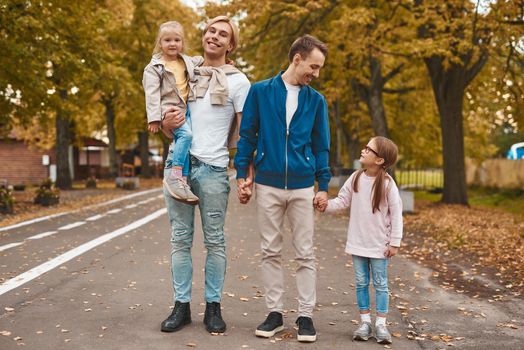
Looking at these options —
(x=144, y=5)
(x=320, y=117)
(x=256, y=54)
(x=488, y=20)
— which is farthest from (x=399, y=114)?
(x=320, y=117)

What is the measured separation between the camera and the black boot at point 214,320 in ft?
15.2

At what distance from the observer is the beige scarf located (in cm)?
467

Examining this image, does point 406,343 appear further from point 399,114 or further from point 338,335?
point 399,114

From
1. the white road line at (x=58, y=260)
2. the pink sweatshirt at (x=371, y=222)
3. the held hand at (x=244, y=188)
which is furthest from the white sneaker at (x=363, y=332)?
the white road line at (x=58, y=260)

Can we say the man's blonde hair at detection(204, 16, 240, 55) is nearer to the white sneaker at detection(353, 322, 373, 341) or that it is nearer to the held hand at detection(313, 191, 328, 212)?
the held hand at detection(313, 191, 328, 212)

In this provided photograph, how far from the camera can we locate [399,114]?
31.3 metres

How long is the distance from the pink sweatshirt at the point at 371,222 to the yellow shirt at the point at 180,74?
1.32 m

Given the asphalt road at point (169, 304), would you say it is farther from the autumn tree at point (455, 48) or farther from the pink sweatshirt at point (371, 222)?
the autumn tree at point (455, 48)

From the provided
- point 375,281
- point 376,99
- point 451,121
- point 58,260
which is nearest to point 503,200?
point 451,121

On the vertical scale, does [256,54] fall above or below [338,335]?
above

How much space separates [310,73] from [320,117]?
0.35 m

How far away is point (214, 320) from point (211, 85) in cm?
170

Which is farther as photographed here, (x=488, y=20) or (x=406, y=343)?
(x=488, y=20)

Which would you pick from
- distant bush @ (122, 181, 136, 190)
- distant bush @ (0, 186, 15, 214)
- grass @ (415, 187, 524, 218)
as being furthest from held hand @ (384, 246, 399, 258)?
distant bush @ (122, 181, 136, 190)
